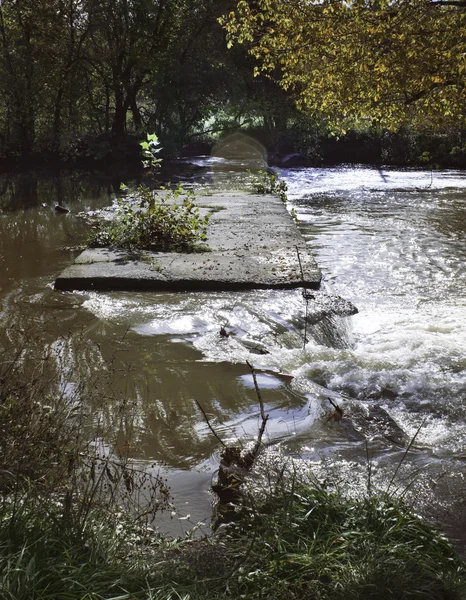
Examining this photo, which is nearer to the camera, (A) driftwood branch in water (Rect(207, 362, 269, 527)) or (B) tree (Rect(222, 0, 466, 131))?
(A) driftwood branch in water (Rect(207, 362, 269, 527))

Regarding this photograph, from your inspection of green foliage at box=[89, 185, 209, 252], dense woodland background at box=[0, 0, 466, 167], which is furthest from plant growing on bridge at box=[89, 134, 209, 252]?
dense woodland background at box=[0, 0, 466, 167]

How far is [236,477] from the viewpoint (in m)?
3.22

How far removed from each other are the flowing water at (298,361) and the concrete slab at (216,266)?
0.20 meters

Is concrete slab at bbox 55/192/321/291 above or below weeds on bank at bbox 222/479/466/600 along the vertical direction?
above

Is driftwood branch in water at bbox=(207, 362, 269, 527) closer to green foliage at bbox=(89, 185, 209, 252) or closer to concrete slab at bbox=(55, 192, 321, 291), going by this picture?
concrete slab at bbox=(55, 192, 321, 291)

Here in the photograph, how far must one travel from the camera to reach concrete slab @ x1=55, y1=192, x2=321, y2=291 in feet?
22.8

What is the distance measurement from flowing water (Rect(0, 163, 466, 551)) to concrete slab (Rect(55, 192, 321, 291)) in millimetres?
196

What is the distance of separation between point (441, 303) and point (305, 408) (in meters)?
3.48

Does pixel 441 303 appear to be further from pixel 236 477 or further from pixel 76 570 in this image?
pixel 76 570

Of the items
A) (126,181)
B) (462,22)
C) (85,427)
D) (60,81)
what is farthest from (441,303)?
(60,81)

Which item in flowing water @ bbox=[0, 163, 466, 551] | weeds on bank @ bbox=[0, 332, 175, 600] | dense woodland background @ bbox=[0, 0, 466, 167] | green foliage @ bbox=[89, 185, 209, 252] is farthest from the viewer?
dense woodland background @ bbox=[0, 0, 466, 167]

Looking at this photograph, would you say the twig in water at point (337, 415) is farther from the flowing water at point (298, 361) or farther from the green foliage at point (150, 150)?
the green foliage at point (150, 150)

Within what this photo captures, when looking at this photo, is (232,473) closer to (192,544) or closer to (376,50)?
(192,544)

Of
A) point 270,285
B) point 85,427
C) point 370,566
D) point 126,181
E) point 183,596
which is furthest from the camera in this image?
point 126,181
